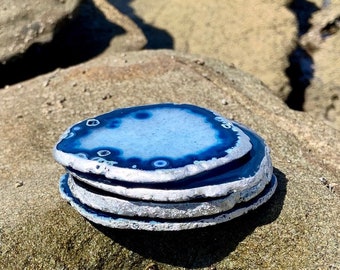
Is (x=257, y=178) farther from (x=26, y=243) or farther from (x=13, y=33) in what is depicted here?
(x=13, y=33)

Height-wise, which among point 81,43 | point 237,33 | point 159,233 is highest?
point 237,33

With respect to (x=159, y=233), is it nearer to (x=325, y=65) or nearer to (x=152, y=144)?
(x=152, y=144)

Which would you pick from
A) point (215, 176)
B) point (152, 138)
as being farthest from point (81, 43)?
point (215, 176)

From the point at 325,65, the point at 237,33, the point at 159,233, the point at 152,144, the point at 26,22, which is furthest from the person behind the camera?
the point at 237,33

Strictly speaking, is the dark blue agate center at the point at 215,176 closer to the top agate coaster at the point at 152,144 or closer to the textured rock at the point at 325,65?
the top agate coaster at the point at 152,144

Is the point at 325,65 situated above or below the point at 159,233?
above

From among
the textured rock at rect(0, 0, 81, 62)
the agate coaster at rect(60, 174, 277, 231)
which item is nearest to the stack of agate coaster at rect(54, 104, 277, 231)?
the agate coaster at rect(60, 174, 277, 231)

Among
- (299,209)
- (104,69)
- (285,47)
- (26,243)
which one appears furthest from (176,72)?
(26,243)
